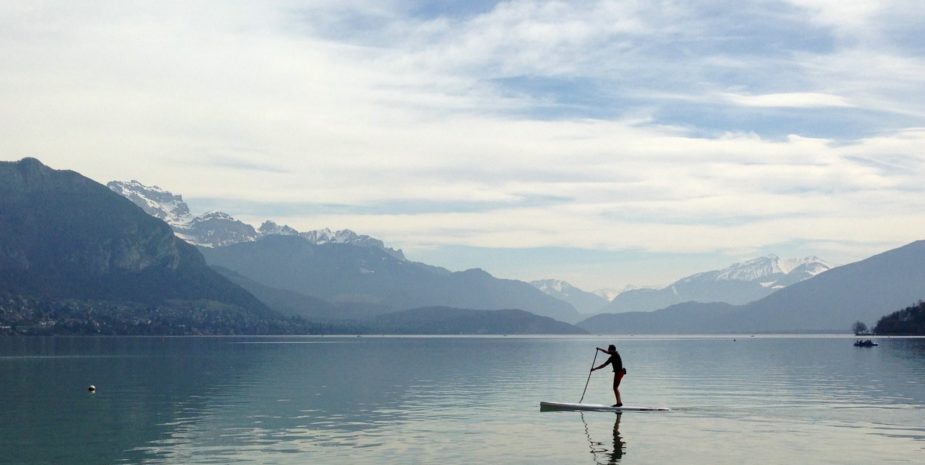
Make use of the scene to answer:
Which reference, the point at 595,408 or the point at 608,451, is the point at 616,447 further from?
the point at 595,408

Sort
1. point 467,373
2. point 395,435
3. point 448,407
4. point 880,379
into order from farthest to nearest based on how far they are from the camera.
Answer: point 467,373, point 880,379, point 448,407, point 395,435

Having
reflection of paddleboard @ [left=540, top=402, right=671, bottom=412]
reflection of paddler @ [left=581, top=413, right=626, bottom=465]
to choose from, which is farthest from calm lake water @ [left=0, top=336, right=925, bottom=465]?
reflection of paddleboard @ [left=540, top=402, right=671, bottom=412]

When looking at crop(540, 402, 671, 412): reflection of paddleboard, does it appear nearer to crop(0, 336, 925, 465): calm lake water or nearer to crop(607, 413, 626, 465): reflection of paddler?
crop(0, 336, 925, 465): calm lake water

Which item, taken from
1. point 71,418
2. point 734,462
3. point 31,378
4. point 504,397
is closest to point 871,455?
point 734,462

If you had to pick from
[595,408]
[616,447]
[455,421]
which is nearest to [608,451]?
[616,447]

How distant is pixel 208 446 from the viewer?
172 ft

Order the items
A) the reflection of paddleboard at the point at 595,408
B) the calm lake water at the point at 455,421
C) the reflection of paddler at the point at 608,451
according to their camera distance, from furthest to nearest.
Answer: the reflection of paddleboard at the point at 595,408 → the calm lake water at the point at 455,421 → the reflection of paddler at the point at 608,451

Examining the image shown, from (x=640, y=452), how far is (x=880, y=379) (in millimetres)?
68112

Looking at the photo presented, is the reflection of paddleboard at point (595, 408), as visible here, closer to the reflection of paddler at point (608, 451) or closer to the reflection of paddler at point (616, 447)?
the reflection of paddler at point (616, 447)

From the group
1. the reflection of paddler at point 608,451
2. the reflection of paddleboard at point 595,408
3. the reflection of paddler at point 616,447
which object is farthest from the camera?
the reflection of paddleboard at point 595,408

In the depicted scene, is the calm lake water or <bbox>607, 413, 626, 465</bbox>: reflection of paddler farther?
the calm lake water

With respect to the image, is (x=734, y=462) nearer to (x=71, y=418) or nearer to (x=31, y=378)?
(x=71, y=418)

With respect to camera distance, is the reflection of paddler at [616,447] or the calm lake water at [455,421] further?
the calm lake water at [455,421]

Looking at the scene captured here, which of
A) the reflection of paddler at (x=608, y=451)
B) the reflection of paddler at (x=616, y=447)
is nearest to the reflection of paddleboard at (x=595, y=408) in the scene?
the reflection of paddler at (x=616, y=447)
